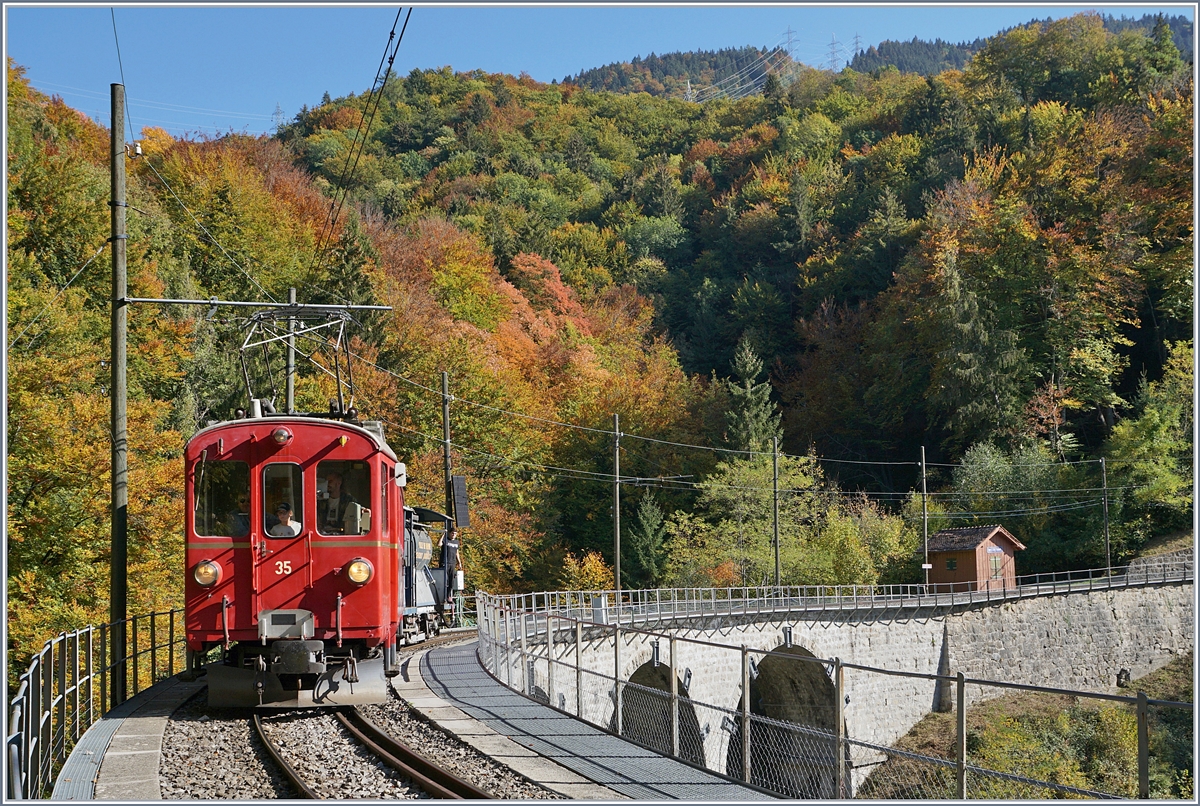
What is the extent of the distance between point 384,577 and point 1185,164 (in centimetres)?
6146

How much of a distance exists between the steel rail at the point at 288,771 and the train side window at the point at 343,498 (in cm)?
241

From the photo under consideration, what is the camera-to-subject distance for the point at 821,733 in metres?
8.78

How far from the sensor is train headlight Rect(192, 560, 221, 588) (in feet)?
41.6

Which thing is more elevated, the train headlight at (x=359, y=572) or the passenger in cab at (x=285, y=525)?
the passenger in cab at (x=285, y=525)

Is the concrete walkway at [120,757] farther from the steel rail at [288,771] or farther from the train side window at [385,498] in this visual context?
the train side window at [385,498]

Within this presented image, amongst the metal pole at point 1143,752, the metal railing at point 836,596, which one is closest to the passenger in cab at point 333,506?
the metal pole at point 1143,752

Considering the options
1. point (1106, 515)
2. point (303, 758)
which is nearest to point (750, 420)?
point (1106, 515)

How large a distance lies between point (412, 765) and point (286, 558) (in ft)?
12.1

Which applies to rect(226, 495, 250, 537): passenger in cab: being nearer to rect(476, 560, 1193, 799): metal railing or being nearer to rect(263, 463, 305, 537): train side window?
rect(263, 463, 305, 537): train side window

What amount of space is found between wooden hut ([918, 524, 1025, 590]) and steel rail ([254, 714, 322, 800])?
44.6 metres

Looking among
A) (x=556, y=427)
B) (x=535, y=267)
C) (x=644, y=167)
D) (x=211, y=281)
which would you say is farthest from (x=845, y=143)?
(x=211, y=281)

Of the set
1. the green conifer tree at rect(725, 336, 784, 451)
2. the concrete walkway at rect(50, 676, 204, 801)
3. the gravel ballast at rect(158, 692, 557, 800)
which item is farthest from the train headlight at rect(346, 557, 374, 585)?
the green conifer tree at rect(725, 336, 784, 451)

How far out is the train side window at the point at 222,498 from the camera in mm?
12961

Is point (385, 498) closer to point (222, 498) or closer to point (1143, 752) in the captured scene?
point (222, 498)
